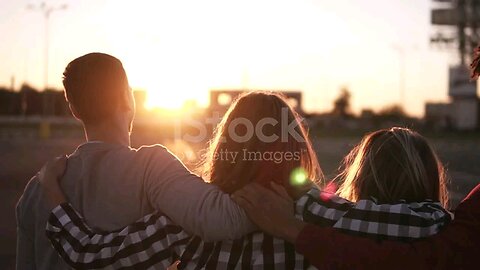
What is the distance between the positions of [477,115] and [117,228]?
3378 inches

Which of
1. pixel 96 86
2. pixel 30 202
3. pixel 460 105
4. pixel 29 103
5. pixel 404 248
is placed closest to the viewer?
pixel 404 248

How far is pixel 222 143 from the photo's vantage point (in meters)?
2.32

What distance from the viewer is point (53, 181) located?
2232mm

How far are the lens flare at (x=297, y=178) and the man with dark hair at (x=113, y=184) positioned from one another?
184mm

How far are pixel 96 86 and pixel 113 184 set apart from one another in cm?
29

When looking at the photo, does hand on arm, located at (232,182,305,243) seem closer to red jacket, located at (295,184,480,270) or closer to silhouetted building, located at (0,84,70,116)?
red jacket, located at (295,184,480,270)

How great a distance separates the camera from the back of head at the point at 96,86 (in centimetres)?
220

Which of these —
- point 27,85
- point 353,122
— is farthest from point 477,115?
point 27,85

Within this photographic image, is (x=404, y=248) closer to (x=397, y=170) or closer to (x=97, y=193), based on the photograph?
(x=397, y=170)

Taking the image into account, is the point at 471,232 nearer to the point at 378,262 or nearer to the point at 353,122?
the point at 378,262

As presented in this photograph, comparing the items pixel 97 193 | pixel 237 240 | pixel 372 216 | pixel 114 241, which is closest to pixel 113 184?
pixel 97 193

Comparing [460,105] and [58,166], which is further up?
[460,105]

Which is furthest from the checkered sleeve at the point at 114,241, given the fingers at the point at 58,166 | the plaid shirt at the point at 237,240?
the fingers at the point at 58,166

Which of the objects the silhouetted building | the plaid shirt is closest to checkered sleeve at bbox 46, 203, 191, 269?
the plaid shirt
